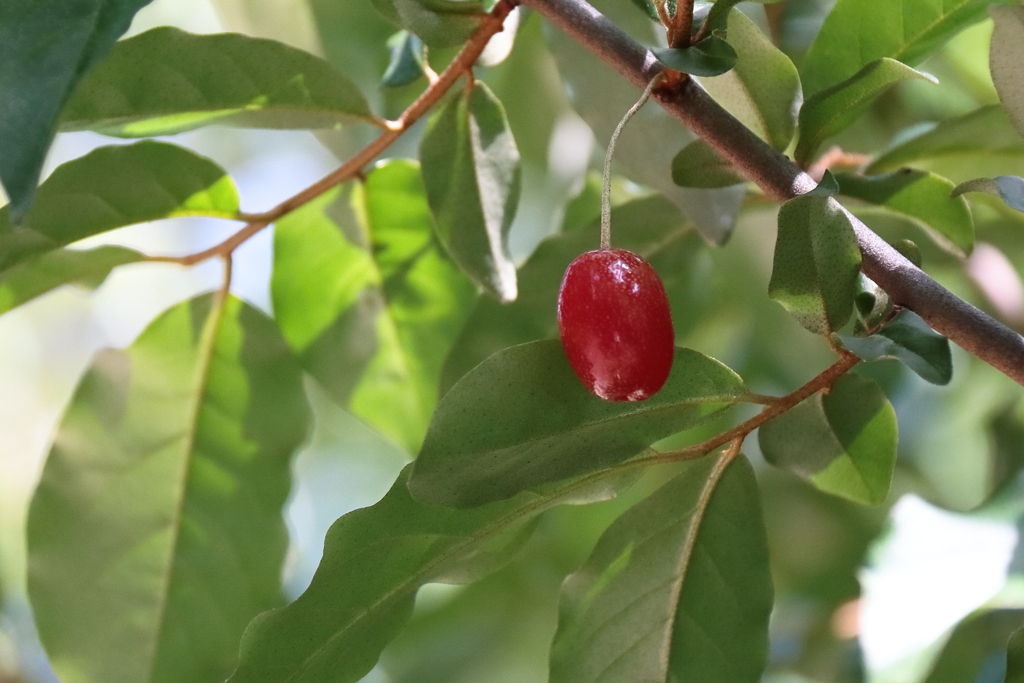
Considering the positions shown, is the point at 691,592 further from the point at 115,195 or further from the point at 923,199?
the point at 115,195

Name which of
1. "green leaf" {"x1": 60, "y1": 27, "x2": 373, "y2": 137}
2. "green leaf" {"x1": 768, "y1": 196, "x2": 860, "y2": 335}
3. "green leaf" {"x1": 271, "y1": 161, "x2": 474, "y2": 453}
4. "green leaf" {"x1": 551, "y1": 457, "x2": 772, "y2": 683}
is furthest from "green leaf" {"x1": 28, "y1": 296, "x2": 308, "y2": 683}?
"green leaf" {"x1": 768, "y1": 196, "x2": 860, "y2": 335}

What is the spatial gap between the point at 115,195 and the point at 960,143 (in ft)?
1.83

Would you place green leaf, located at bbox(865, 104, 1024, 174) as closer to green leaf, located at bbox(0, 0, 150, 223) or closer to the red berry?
the red berry

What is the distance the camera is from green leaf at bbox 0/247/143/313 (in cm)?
66

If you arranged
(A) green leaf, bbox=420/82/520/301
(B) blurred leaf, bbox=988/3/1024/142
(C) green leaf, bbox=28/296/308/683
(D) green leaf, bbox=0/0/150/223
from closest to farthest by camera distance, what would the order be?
(D) green leaf, bbox=0/0/150/223, (B) blurred leaf, bbox=988/3/1024/142, (A) green leaf, bbox=420/82/520/301, (C) green leaf, bbox=28/296/308/683

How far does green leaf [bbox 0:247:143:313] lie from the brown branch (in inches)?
1.5

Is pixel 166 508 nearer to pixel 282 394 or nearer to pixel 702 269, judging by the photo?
pixel 282 394

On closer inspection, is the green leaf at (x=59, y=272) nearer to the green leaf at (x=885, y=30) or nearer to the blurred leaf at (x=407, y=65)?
the blurred leaf at (x=407, y=65)

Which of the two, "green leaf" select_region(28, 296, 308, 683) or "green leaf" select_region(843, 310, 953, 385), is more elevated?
"green leaf" select_region(843, 310, 953, 385)

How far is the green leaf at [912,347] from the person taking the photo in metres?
0.46

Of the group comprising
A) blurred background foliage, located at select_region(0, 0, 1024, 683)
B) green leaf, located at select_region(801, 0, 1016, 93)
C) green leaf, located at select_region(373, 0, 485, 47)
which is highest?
green leaf, located at select_region(373, 0, 485, 47)

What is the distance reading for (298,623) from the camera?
51 cm

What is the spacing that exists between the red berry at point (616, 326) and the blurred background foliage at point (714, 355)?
19 cm

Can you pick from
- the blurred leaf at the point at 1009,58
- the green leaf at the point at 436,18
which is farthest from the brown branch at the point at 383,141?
the blurred leaf at the point at 1009,58
